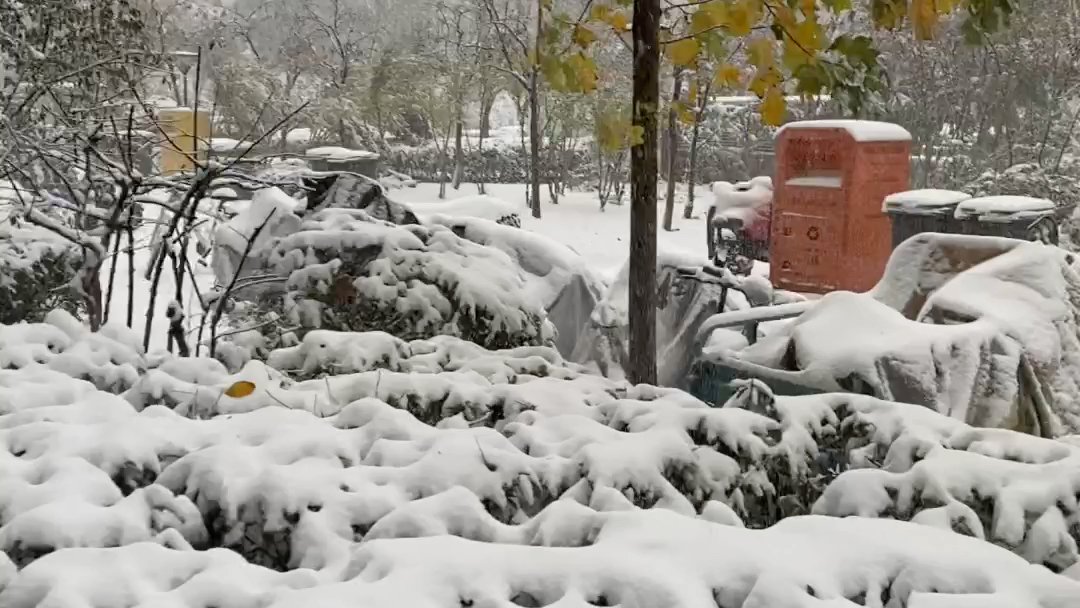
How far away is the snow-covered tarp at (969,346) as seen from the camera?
3.34 meters

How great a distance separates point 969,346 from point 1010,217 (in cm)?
506

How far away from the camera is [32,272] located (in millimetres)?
5754

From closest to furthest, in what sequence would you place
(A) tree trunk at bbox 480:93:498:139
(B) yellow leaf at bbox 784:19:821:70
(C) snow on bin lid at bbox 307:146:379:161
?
(B) yellow leaf at bbox 784:19:821:70 → (C) snow on bin lid at bbox 307:146:379:161 → (A) tree trunk at bbox 480:93:498:139

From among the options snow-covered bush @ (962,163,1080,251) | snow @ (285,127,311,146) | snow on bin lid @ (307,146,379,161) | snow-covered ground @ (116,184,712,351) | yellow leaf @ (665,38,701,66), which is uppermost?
snow @ (285,127,311,146)

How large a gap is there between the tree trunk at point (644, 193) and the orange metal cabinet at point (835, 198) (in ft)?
23.3

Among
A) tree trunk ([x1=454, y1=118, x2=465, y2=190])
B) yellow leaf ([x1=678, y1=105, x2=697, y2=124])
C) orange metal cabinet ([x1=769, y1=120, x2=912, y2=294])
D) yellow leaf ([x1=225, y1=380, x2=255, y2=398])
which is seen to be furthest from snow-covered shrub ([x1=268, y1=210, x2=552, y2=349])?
tree trunk ([x1=454, y1=118, x2=465, y2=190])

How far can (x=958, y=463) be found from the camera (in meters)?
1.92

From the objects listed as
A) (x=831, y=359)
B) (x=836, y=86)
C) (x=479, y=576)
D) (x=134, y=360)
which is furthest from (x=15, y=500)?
(x=831, y=359)

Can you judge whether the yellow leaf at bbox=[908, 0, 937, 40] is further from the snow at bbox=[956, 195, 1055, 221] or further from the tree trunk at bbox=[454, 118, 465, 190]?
the tree trunk at bbox=[454, 118, 465, 190]

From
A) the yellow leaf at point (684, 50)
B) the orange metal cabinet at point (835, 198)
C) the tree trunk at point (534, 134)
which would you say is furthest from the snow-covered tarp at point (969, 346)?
the tree trunk at point (534, 134)

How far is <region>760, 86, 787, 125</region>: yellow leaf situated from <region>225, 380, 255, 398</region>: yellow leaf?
5.76 feet

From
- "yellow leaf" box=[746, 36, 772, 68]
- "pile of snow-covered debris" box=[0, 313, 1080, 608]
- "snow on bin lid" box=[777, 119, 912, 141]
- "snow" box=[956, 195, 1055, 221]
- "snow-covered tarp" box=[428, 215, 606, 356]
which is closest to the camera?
"pile of snow-covered debris" box=[0, 313, 1080, 608]

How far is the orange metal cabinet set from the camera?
9.74m

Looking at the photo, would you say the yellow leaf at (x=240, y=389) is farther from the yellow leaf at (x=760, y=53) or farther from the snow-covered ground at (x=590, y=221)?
the snow-covered ground at (x=590, y=221)
